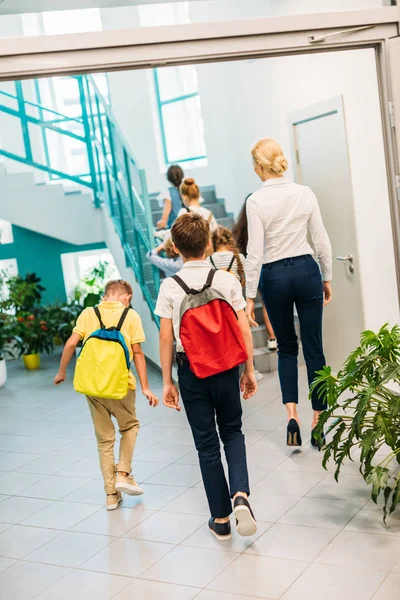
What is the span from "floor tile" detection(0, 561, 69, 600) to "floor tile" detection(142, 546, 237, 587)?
15.6 inches

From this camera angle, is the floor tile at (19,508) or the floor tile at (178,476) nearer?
the floor tile at (19,508)

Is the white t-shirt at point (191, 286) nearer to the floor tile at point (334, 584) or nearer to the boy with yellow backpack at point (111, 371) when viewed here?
the boy with yellow backpack at point (111, 371)

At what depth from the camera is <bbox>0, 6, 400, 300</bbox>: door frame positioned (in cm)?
364

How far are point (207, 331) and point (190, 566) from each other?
937mm

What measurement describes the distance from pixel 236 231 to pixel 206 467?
11.8 ft

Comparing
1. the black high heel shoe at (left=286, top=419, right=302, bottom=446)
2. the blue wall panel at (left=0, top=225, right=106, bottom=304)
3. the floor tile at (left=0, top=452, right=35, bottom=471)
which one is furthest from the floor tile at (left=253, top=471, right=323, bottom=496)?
the blue wall panel at (left=0, top=225, right=106, bottom=304)

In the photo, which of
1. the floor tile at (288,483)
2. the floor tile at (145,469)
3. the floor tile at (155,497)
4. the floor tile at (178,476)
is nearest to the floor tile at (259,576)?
the floor tile at (288,483)

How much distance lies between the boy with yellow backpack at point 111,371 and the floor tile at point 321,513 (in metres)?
0.81

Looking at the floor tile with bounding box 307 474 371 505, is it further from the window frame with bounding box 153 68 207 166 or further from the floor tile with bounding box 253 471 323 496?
the window frame with bounding box 153 68 207 166

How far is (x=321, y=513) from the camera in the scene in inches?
141

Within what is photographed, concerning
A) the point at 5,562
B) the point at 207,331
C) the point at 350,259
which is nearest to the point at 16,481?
the point at 5,562

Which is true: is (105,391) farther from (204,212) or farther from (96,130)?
(96,130)

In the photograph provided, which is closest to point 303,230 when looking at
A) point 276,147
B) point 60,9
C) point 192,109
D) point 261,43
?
point 276,147

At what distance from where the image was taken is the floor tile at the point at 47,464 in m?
4.82
